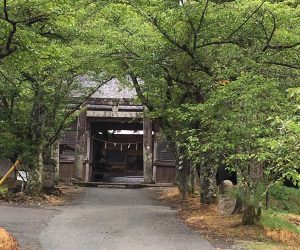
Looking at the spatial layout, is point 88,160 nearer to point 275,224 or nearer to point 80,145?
point 80,145

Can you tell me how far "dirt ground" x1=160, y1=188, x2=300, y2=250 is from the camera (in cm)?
924

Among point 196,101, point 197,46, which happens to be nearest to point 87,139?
point 196,101

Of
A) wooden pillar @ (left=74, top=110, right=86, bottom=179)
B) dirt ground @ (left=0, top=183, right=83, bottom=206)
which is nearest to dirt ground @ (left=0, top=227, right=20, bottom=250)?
dirt ground @ (left=0, top=183, right=83, bottom=206)

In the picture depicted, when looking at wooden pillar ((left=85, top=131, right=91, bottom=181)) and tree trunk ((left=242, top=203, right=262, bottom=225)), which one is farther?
wooden pillar ((left=85, top=131, right=91, bottom=181))

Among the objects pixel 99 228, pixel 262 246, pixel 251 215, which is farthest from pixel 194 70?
pixel 262 246

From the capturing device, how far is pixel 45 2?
8102mm

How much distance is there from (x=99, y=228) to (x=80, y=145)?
1526 centimetres

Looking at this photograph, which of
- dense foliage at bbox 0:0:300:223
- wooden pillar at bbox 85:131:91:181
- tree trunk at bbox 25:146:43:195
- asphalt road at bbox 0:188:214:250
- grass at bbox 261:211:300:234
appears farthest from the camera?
wooden pillar at bbox 85:131:91:181

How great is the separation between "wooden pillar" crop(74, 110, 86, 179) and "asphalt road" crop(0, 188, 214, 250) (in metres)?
9.39

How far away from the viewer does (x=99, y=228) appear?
10625mm

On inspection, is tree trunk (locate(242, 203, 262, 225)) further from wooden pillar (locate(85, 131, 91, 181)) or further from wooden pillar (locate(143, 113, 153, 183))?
wooden pillar (locate(85, 131, 91, 181))

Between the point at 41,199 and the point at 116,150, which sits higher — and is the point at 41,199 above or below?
below

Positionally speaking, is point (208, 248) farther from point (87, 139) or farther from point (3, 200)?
point (87, 139)

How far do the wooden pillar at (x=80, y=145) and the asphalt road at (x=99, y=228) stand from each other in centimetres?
939
